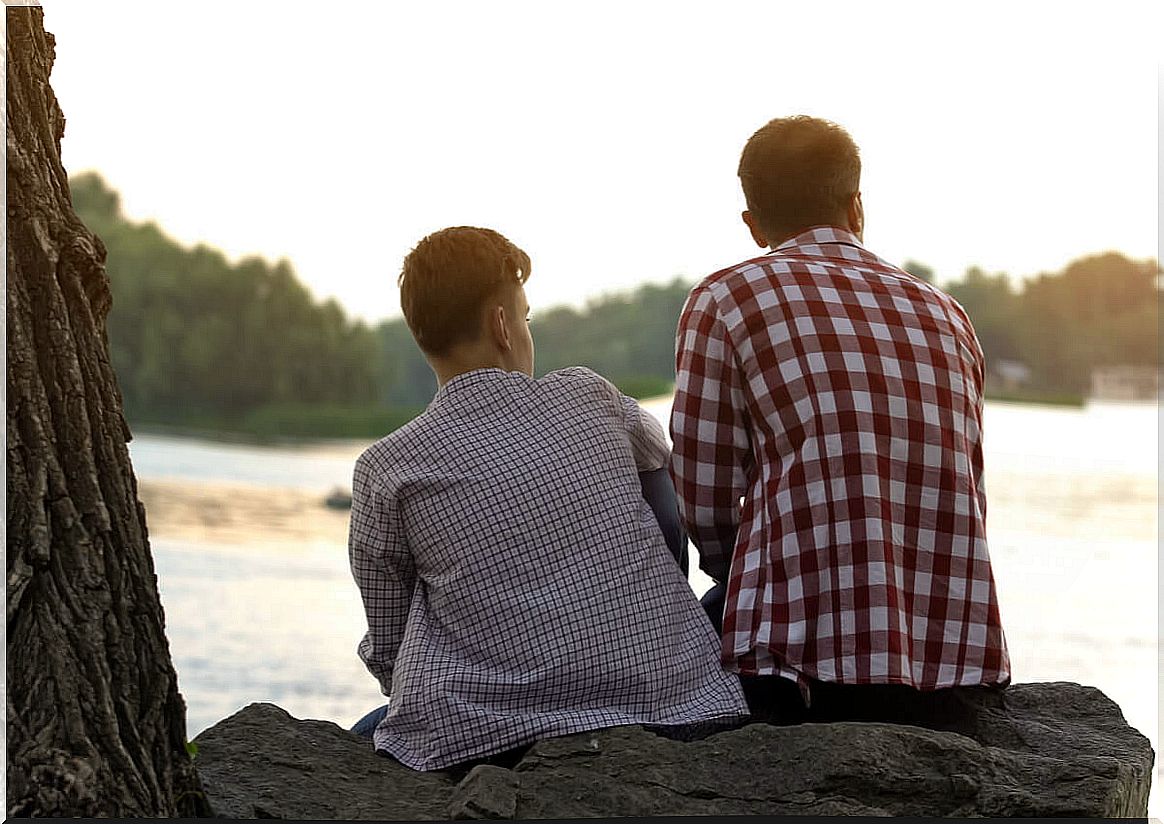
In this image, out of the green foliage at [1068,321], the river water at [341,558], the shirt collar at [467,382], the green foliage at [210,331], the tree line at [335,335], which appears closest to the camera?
the shirt collar at [467,382]

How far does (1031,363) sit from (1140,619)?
430 centimetres

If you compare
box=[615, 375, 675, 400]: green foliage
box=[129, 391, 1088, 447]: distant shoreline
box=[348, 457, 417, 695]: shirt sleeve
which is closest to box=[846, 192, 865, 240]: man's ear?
box=[348, 457, 417, 695]: shirt sleeve

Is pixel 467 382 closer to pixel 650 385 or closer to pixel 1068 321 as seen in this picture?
pixel 650 385

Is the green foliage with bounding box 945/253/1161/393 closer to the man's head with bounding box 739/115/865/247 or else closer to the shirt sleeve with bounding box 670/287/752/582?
the man's head with bounding box 739/115/865/247

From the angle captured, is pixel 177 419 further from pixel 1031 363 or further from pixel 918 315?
pixel 918 315

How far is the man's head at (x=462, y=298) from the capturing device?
1738 mm

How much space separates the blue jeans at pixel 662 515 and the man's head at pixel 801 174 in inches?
14.9

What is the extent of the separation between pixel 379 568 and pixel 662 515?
396 mm

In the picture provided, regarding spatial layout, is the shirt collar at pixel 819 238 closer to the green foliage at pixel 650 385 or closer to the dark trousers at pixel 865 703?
the dark trousers at pixel 865 703

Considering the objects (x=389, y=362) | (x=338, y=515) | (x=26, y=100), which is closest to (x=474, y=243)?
(x=26, y=100)

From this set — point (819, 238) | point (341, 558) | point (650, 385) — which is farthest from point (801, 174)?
point (341, 558)

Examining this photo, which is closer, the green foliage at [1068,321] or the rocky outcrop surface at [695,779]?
the rocky outcrop surface at [695,779]

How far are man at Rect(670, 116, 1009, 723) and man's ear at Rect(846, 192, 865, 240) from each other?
0.31 feet

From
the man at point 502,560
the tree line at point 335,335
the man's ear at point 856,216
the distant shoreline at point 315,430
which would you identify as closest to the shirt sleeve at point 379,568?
the man at point 502,560
